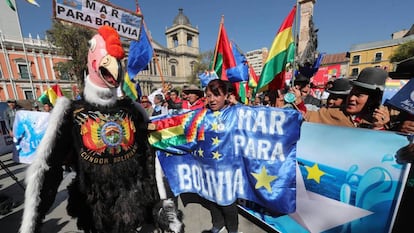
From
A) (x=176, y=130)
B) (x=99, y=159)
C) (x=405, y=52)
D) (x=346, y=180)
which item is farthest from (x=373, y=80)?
(x=405, y=52)

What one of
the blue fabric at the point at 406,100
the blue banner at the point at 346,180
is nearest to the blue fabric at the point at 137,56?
the blue banner at the point at 346,180

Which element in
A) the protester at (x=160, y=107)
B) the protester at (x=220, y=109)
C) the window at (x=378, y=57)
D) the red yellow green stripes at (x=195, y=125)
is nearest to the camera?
the protester at (x=220, y=109)

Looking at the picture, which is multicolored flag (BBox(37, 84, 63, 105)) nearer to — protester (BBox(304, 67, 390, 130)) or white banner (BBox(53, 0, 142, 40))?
white banner (BBox(53, 0, 142, 40))

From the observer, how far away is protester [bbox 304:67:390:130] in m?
1.70

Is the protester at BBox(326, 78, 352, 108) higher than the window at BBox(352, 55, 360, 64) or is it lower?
lower

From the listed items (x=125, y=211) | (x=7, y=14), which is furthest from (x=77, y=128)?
(x=7, y=14)

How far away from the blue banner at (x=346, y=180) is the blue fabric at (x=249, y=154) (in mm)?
123

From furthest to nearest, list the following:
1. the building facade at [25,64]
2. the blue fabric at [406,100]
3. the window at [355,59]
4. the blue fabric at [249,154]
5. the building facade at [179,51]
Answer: the building facade at [179,51] → the window at [355,59] → the building facade at [25,64] → the blue fabric at [249,154] → the blue fabric at [406,100]

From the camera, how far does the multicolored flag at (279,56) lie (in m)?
3.06

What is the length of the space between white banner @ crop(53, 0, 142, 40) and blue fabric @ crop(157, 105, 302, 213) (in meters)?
2.26

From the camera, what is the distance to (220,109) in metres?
2.07

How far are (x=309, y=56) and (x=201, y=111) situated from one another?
6.19 meters

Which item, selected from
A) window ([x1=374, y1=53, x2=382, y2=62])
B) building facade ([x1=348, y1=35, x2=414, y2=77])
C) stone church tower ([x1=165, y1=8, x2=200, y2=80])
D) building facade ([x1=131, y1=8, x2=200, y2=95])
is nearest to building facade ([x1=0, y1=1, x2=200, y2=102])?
building facade ([x1=131, y1=8, x2=200, y2=95])

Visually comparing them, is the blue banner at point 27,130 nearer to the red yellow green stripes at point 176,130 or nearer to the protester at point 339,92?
the red yellow green stripes at point 176,130
